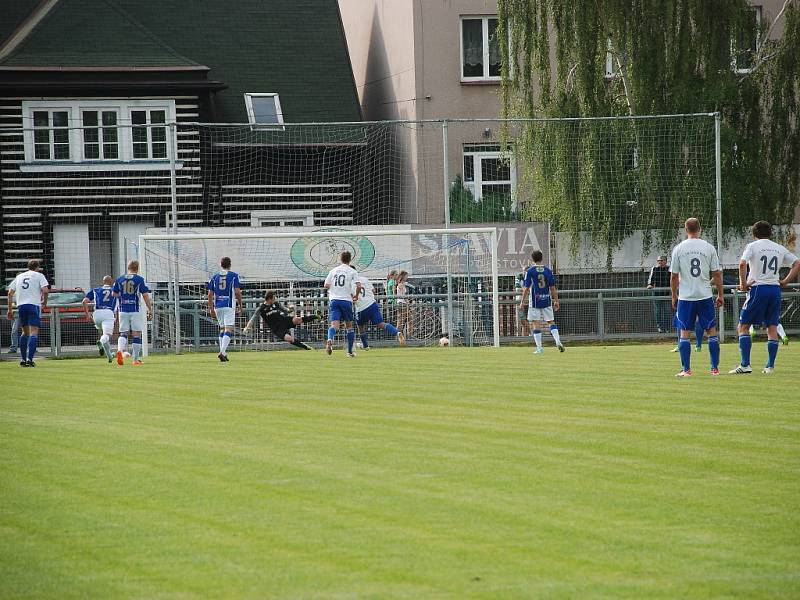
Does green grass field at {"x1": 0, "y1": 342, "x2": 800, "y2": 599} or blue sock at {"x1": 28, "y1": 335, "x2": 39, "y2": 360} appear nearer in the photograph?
green grass field at {"x1": 0, "y1": 342, "x2": 800, "y2": 599}

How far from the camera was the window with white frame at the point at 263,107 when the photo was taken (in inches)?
1671

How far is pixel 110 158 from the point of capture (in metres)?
38.1

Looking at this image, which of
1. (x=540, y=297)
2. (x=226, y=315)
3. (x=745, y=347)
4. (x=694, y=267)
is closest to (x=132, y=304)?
(x=226, y=315)

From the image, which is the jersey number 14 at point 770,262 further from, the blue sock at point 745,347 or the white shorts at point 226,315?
the white shorts at point 226,315

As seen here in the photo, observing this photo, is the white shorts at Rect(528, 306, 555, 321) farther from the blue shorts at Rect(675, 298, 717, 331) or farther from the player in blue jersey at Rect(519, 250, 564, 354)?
the blue shorts at Rect(675, 298, 717, 331)

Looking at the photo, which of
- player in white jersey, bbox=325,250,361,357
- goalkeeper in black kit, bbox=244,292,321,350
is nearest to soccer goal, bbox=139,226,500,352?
goalkeeper in black kit, bbox=244,292,321,350

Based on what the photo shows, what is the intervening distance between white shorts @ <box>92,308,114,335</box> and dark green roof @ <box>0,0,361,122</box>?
14837 mm

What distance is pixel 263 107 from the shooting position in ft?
142

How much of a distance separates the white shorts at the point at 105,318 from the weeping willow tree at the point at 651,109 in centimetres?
1079

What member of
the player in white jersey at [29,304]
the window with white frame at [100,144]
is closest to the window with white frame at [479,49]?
the window with white frame at [100,144]

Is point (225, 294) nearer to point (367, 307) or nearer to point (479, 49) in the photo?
point (367, 307)

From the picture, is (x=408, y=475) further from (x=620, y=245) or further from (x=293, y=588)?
(x=620, y=245)

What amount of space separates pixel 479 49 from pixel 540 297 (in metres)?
18.4

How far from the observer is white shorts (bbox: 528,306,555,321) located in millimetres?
25609
